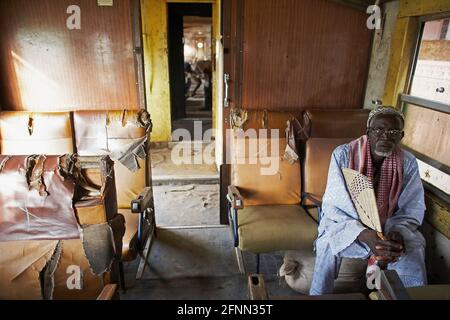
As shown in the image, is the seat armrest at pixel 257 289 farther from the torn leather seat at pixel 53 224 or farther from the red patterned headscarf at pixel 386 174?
the red patterned headscarf at pixel 386 174

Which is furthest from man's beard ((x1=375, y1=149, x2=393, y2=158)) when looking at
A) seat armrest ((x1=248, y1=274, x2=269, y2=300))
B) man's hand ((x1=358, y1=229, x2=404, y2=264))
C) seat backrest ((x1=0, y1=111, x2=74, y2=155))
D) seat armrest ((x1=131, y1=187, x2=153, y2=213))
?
seat backrest ((x1=0, y1=111, x2=74, y2=155))

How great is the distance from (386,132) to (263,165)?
1074mm

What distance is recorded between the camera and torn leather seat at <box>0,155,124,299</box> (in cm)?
143

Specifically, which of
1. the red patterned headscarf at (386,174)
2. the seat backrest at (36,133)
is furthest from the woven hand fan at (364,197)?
the seat backrest at (36,133)

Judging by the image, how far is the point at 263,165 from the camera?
250 centimetres

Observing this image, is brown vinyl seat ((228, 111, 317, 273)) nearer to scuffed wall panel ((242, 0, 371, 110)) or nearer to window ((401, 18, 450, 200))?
scuffed wall panel ((242, 0, 371, 110))

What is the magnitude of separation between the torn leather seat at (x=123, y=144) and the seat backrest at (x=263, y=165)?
27.4 inches

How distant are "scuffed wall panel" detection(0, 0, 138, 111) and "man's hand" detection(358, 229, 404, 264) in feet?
6.68

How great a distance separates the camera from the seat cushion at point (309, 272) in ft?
5.89

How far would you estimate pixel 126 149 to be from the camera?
7.71ft

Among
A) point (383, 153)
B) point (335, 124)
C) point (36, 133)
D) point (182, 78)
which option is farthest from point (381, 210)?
point (182, 78)

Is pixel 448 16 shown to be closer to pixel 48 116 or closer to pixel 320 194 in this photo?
pixel 320 194

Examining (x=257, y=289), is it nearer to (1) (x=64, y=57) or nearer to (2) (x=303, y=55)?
(2) (x=303, y=55)
